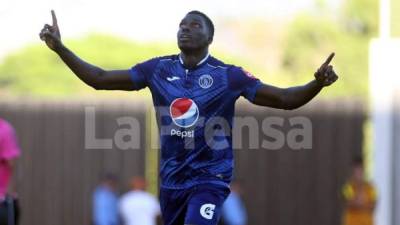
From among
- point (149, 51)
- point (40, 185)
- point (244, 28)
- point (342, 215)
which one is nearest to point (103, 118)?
point (40, 185)

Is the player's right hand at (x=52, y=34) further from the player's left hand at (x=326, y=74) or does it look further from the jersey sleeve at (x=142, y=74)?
the player's left hand at (x=326, y=74)

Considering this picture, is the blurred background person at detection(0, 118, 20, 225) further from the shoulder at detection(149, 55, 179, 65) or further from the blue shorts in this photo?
the shoulder at detection(149, 55, 179, 65)

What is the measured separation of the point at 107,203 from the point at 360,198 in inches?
176

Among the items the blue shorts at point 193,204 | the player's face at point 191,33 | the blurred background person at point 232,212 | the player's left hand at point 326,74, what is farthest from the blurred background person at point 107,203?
the player's left hand at point 326,74

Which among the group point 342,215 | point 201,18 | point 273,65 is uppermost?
point 273,65

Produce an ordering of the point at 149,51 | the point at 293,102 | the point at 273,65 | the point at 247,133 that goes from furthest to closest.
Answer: the point at 273,65 < the point at 149,51 < the point at 247,133 < the point at 293,102

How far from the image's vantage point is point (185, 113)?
8.12m

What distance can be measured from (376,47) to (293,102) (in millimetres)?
9215

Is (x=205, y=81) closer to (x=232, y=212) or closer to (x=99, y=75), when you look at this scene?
(x=99, y=75)

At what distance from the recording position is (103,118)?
63.8 ft

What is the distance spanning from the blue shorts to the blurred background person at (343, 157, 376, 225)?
27.8ft

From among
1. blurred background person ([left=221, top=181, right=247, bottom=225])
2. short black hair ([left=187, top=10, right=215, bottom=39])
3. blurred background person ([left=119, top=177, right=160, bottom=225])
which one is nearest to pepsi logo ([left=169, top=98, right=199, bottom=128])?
short black hair ([left=187, top=10, right=215, bottom=39])

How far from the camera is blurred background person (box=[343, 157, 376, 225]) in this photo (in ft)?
53.7

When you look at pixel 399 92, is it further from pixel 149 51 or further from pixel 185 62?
pixel 149 51
